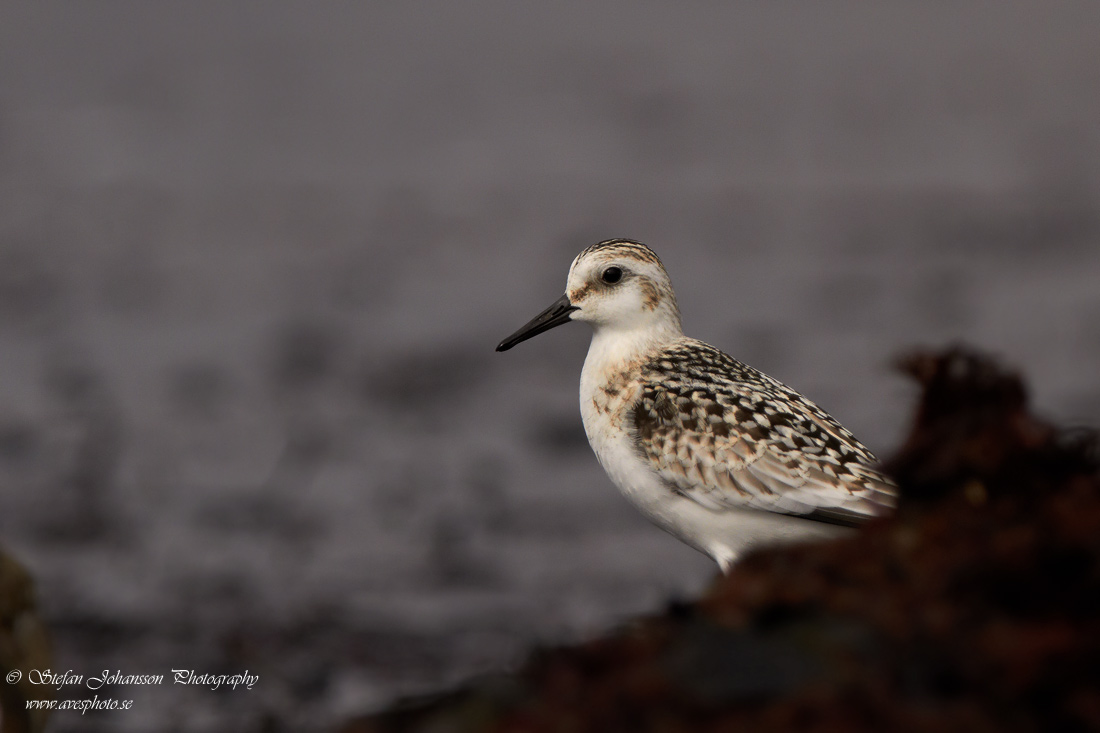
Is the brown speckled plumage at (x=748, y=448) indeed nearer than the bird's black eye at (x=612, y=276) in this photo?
Yes

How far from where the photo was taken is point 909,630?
95.3 inches

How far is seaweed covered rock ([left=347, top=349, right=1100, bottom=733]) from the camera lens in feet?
7.53

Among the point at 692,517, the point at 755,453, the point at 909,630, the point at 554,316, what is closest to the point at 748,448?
the point at 755,453

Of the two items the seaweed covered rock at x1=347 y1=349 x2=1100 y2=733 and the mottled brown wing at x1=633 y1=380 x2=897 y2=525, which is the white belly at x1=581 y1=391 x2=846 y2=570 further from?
the seaweed covered rock at x1=347 y1=349 x2=1100 y2=733

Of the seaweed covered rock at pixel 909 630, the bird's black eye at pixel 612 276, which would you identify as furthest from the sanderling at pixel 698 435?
the seaweed covered rock at pixel 909 630

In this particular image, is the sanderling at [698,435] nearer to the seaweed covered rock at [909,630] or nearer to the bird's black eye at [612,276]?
the bird's black eye at [612,276]

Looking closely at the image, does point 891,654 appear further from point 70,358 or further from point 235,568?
point 70,358

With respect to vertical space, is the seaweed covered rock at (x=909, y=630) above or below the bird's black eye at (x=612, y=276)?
below

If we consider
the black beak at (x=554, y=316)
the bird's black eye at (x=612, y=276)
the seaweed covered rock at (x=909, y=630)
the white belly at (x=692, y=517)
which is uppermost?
the bird's black eye at (x=612, y=276)

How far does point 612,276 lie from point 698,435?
1.08m

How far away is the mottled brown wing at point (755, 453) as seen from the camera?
5.44m

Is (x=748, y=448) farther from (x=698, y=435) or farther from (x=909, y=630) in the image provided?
(x=909, y=630)

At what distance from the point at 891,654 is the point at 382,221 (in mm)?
15143

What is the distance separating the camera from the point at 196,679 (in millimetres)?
7043
